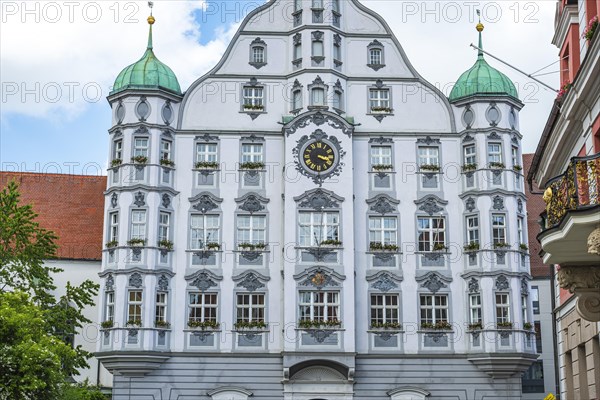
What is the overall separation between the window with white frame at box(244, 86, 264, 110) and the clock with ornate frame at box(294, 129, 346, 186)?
9.52ft

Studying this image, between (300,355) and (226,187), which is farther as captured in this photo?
(226,187)

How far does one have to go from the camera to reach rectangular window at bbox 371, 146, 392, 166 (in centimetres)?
4409

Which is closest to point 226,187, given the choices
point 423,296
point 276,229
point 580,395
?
point 276,229

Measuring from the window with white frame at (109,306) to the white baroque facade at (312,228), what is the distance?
62 millimetres

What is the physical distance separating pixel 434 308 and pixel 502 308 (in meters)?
2.94

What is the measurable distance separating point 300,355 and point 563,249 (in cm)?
2440

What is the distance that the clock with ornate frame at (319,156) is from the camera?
42.8 metres

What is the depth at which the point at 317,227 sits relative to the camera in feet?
139

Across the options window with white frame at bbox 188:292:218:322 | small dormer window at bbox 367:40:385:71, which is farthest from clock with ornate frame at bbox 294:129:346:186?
window with white frame at bbox 188:292:218:322

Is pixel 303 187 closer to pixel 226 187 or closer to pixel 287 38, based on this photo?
pixel 226 187

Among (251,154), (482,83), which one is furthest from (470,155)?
(251,154)

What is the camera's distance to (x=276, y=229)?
43000 mm

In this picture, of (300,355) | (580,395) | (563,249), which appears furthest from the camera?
(300,355)

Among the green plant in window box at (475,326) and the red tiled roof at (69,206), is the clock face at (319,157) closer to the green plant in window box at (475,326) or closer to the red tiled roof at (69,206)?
the green plant in window box at (475,326)
